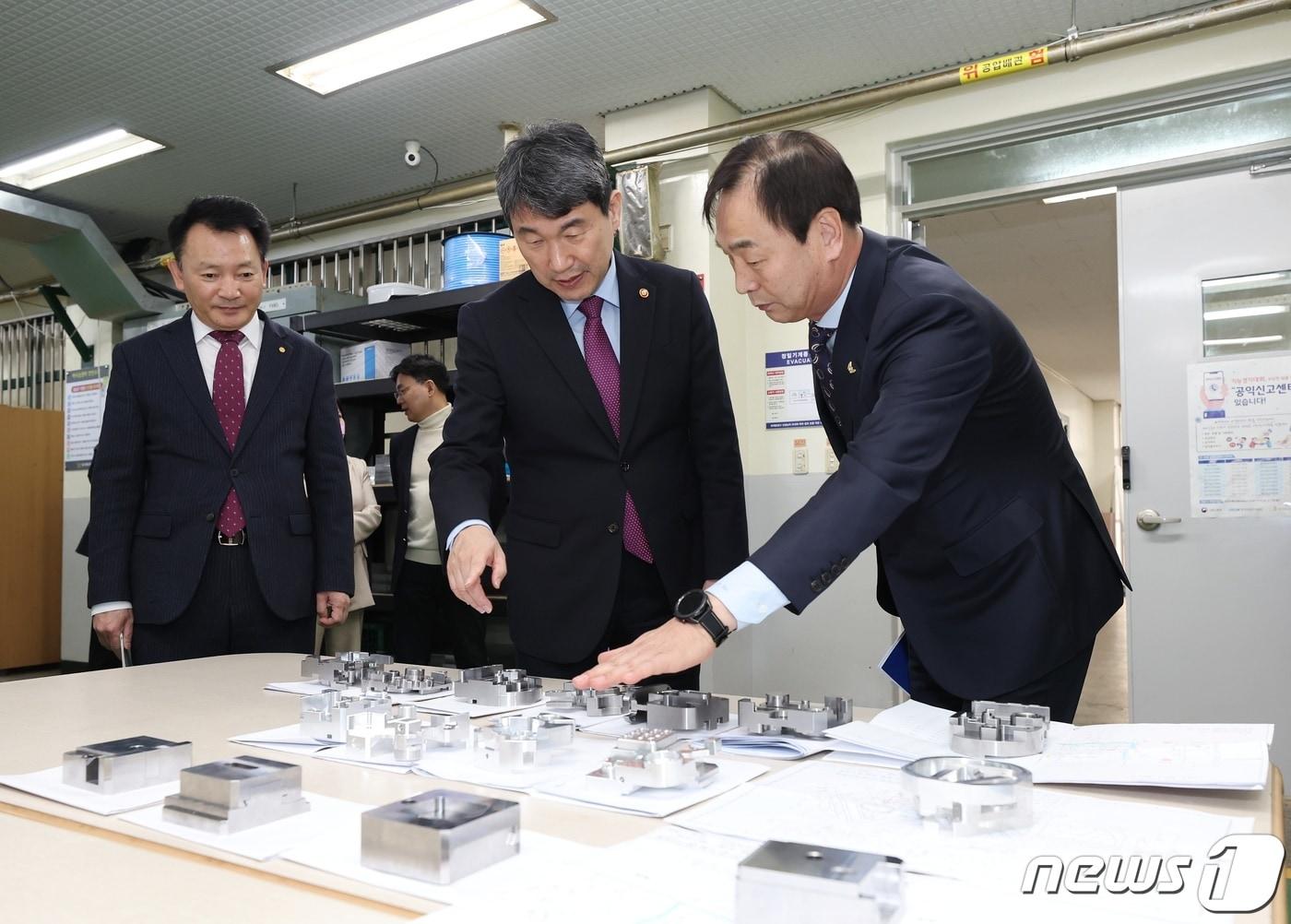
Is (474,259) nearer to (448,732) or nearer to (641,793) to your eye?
(448,732)

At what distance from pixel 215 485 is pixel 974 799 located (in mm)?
1668

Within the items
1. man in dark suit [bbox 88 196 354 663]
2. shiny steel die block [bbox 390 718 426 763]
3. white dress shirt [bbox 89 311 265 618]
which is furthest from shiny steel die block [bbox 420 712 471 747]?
white dress shirt [bbox 89 311 265 618]

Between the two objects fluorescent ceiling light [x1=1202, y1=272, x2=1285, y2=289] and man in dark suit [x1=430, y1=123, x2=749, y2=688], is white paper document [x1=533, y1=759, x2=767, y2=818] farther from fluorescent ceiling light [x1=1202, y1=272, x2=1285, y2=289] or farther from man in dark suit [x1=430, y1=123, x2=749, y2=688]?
fluorescent ceiling light [x1=1202, y1=272, x2=1285, y2=289]

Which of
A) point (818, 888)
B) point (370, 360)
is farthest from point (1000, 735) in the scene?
point (370, 360)

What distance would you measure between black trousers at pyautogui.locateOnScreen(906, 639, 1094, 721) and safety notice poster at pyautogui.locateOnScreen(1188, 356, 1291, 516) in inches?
95.5

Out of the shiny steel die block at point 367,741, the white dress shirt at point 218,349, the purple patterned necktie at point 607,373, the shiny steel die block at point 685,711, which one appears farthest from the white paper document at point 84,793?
the white dress shirt at point 218,349

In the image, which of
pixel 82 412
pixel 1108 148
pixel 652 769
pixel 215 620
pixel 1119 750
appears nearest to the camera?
pixel 652 769

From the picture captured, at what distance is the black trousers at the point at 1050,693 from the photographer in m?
1.23

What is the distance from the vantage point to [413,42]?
3.68 meters

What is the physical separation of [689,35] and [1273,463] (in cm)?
248

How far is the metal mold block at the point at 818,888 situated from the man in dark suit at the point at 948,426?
2.11ft

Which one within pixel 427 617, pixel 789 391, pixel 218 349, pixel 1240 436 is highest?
pixel 789 391

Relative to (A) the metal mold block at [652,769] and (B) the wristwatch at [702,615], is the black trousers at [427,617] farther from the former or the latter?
(A) the metal mold block at [652,769]

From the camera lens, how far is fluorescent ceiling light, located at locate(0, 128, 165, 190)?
14.9 ft
